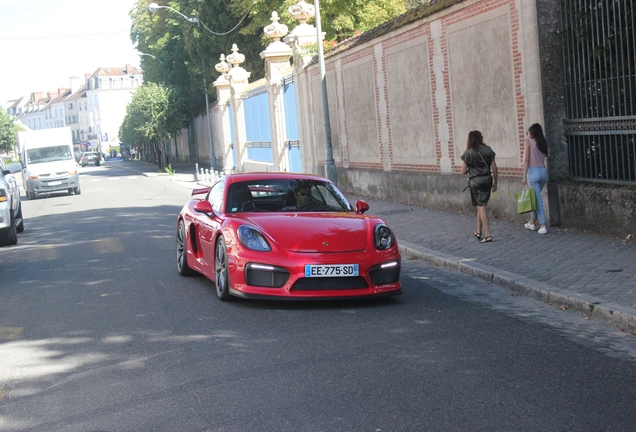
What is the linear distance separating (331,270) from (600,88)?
232 inches

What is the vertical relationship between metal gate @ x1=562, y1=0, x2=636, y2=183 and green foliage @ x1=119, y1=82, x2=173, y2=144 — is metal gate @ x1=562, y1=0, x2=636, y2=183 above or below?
below

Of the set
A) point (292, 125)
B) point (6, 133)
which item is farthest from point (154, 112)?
point (6, 133)

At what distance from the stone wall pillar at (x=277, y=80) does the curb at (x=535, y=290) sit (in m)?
18.8

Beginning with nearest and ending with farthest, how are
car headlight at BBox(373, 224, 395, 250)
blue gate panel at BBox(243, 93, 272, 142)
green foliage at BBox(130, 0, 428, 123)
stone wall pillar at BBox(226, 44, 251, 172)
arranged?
car headlight at BBox(373, 224, 395, 250), blue gate panel at BBox(243, 93, 272, 142), stone wall pillar at BBox(226, 44, 251, 172), green foliage at BBox(130, 0, 428, 123)

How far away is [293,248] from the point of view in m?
8.10

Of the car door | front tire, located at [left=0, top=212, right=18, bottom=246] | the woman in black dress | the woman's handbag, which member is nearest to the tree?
front tire, located at [left=0, top=212, right=18, bottom=246]

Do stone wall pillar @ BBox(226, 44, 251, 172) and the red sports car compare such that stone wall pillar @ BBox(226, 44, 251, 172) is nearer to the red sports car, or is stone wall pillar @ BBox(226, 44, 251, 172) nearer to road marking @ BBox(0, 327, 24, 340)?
the red sports car

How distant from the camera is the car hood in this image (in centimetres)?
814

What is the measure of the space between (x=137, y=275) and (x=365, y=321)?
4.37 metres

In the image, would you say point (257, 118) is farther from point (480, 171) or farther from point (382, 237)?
point (382, 237)

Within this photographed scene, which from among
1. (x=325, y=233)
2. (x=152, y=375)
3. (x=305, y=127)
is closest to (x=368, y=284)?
(x=325, y=233)

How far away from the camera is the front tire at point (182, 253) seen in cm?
1048

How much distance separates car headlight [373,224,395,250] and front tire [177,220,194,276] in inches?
114

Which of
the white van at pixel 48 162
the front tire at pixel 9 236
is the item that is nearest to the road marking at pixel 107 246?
the front tire at pixel 9 236
